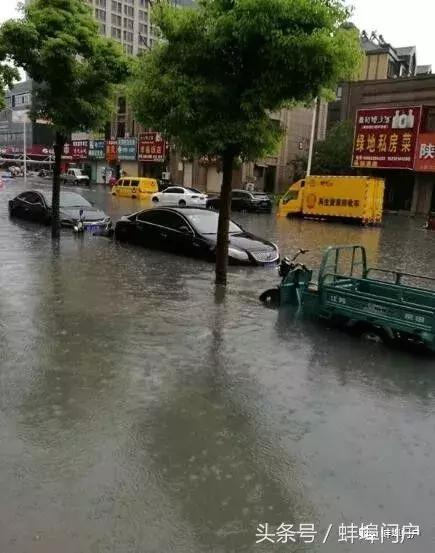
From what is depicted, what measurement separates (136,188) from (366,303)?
119 ft

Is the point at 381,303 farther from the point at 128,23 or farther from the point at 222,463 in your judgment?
the point at 128,23

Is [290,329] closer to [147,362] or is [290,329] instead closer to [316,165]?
[147,362]

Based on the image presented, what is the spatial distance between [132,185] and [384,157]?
18.5 m

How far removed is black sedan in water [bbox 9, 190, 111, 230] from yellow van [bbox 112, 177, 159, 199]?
20945 millimetres

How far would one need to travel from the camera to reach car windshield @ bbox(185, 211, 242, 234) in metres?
13.9

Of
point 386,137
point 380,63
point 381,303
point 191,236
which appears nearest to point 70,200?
point 191,236

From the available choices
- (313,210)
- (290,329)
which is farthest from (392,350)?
(313,210)

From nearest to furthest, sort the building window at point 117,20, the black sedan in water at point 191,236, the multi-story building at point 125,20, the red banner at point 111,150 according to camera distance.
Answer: the black sedan in water at point 191,236 < the red banner at point 111,150 < the multi-story building at point 125,20 < the building window at point 117,20

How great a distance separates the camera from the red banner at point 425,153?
34031 millimetres

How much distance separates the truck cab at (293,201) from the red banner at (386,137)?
834 centimetres

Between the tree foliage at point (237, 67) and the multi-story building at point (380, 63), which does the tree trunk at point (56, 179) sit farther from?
the multi-story building at point (380, 63)

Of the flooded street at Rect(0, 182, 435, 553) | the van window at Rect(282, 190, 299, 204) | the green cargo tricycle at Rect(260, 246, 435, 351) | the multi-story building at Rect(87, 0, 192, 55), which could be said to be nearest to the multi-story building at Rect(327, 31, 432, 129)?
the van window at Rect(282, 190, 299, 204)

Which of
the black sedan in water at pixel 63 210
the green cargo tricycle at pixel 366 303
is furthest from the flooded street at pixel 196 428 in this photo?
the black sedan in water at pixel 63 210

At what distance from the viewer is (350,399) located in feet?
18.6
